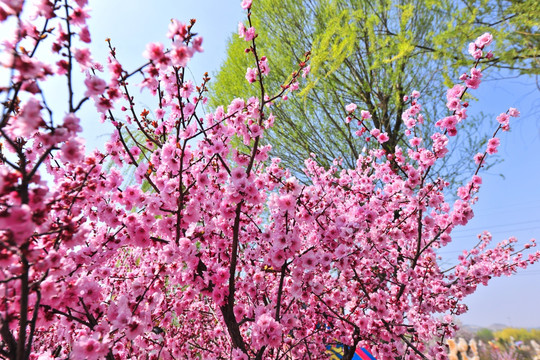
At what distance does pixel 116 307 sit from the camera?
221 centimetres

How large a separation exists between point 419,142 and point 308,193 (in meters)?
1.95

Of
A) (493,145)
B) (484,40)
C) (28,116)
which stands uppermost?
(484,40)

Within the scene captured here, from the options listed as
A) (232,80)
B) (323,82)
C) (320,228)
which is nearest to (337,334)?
(320,228)

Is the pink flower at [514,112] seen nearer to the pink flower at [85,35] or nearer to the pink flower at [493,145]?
the pink flower at [493,145]

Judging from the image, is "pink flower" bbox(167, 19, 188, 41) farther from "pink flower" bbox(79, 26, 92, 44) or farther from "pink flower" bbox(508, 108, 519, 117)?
"pink flower" bbox(508, 108, 519, 117)

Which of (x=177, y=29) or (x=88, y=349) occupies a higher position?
(x=177, y=29)

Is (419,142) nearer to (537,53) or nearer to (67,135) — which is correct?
(537,53)

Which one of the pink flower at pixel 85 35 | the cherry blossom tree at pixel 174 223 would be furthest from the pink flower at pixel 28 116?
the pink flower at pixel 85 35

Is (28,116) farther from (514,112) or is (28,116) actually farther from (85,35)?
Answer: (514,112)

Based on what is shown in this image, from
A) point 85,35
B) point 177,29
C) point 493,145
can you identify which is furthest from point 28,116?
point 493,145

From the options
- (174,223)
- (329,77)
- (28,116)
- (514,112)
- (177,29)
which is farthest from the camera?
(329,77)

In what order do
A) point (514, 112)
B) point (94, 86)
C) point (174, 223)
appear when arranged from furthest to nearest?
point (514, 112) < point (174, 223) < point (94, 86)

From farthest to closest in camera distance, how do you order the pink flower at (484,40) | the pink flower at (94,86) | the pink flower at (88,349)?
the pink flower at (484,40) < the pink flower at (88,349) < the pink flower at (94,86)

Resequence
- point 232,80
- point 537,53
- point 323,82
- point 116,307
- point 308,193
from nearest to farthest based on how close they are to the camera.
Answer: point 116,307
point 308,193
point 537,53
point 323,82
point 232,80
